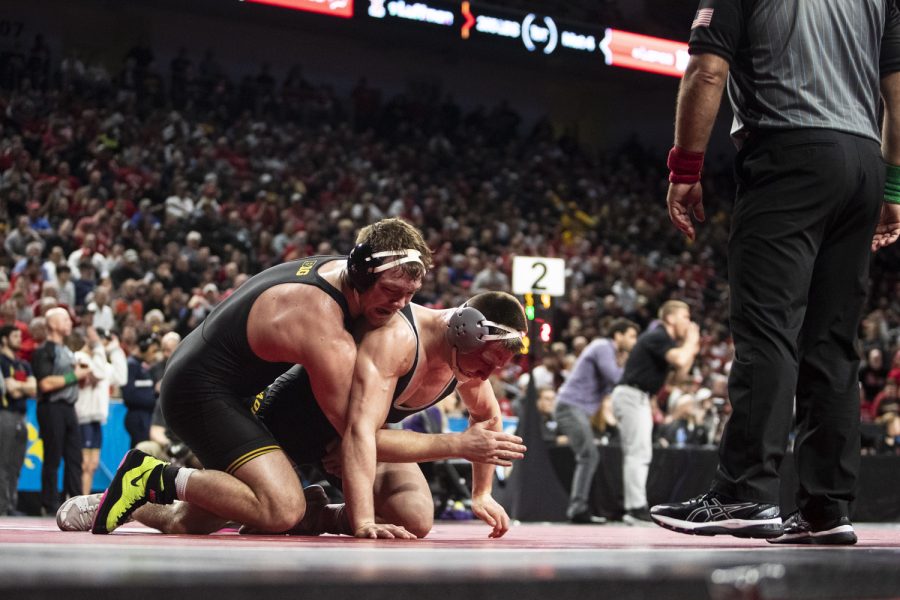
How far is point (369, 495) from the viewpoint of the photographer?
388cm

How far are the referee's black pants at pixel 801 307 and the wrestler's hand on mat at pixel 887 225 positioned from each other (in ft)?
0.86

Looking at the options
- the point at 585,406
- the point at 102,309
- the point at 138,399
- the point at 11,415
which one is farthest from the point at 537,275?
the point at 102,309

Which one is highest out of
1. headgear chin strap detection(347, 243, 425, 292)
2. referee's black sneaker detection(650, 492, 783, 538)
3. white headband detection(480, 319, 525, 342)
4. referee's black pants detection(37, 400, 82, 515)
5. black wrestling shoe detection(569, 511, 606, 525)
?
headgear chin strap detection(347, 243, 425, 292)

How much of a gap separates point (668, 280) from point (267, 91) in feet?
26.5

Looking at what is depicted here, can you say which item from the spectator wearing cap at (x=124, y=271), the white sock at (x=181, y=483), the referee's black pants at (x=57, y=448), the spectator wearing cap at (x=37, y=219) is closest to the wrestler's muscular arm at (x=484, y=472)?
the white sock at (x=181, y=483)

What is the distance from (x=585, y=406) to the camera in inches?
396

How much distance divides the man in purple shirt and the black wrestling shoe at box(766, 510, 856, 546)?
259 inches

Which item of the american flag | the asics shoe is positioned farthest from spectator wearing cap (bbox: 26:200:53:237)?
the american flag

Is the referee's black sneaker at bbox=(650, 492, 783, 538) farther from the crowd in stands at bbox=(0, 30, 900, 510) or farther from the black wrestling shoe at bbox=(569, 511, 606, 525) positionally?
the crowd in stands at bbox=(0, 30, 900, 510)

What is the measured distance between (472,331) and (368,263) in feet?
1.57

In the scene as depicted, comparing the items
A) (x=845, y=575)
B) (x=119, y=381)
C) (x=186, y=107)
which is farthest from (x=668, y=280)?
(x=845, y=575)

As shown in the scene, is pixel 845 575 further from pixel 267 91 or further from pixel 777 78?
pixel 267 91

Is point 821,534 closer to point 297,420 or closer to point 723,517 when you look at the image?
point 723,517

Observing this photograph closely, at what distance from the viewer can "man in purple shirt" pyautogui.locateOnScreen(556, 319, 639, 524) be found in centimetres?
988
